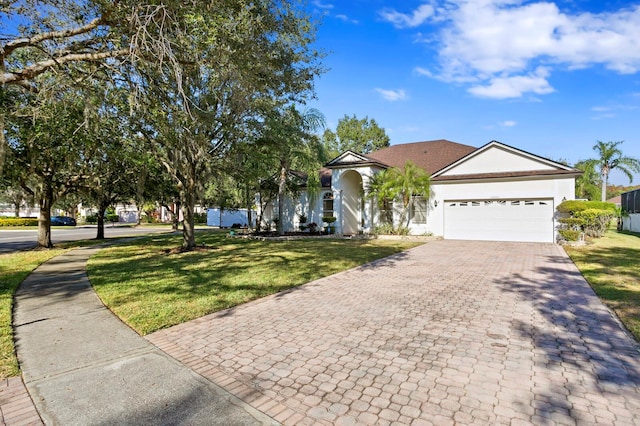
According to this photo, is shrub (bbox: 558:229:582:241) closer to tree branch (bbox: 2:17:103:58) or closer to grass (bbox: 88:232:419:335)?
grass (bbox: 88:232:419:335)

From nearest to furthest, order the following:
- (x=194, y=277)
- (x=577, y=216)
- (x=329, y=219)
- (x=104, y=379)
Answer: (x=104, y=379) → (x=194, y=277) → (x=577, y=216) → (x=329, y=219)

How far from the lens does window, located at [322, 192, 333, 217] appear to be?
2331cm

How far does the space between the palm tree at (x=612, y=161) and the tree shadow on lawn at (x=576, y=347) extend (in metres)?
28.3

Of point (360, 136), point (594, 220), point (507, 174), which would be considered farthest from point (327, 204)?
point (360, 136)

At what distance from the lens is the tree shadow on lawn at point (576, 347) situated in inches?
128

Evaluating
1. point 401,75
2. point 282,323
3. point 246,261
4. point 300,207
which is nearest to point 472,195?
point 401,75

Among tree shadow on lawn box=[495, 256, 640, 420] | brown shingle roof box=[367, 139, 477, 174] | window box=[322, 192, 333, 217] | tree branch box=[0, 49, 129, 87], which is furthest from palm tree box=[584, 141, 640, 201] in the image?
tree branch box=[0, 49, 129, 87]

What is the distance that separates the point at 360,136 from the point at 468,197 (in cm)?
2775

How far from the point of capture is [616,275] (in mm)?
8625

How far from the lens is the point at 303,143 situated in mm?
17875

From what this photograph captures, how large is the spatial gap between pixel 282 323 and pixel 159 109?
5329mm

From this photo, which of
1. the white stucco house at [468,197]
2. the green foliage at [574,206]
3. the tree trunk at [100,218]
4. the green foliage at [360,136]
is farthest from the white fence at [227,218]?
the green foliage at [574,206]

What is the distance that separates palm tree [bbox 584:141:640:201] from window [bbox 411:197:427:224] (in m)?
19.1

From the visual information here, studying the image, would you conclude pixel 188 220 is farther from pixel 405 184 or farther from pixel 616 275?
pixel 616 275
